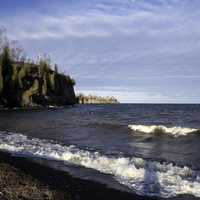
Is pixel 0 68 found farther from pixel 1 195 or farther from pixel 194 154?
pixel 1 195

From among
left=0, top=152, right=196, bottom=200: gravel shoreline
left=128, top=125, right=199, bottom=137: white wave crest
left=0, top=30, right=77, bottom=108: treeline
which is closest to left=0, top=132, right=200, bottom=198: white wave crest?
left=0, top=152, right=196, bottom=200: gravel shoreline

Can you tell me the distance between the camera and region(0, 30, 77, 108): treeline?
8869 centimetres

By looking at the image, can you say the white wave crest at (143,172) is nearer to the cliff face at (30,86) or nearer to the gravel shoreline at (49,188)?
the gravel shoreline at (49,188)

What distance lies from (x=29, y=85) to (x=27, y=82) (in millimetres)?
967

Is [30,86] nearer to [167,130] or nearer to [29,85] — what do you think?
[29,85]

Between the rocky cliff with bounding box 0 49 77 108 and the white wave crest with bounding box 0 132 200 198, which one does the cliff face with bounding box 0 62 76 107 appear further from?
the white wave crest with bounding box 0 132 200 198

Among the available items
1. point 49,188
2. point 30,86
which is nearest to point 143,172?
point 49,188

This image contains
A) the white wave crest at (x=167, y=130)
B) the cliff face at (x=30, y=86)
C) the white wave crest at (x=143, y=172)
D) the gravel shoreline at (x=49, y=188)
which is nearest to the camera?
the gravel shoreline at (x=49, y=188)

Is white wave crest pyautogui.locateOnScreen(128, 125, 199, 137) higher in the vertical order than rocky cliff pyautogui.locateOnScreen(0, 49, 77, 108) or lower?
lower

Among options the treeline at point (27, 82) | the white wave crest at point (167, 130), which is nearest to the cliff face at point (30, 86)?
the treeline at point (27, 82)

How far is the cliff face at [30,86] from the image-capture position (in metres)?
88.4

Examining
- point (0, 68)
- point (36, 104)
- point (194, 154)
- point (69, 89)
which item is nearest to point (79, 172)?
point (194, 154)

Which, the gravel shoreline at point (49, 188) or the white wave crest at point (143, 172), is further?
the white wave crest at point (143, 172)

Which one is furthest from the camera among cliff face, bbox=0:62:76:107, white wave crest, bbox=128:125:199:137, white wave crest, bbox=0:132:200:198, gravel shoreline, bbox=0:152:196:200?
cliff face, bbox=0:62:76:107
